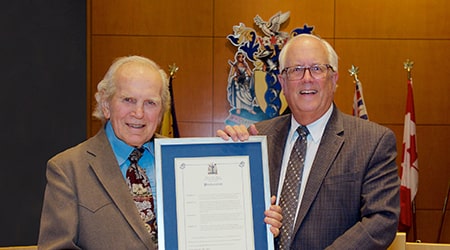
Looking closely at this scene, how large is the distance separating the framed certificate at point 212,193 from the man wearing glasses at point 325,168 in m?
0.10

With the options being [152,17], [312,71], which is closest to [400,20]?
[152,17]

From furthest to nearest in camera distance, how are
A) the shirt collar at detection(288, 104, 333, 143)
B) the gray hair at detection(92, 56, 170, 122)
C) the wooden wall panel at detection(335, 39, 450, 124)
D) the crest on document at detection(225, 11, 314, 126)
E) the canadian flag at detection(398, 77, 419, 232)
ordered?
the wooden wall panel at detection(335, 39, 450, 124), the crest on document at detection(225, 11, 314, 126), the canadian flag at detection(398, 77, 419, 232), the shirt collar at detection(288, 104, 333, 143), the gray hair at detection(92, 56, 170, 122)

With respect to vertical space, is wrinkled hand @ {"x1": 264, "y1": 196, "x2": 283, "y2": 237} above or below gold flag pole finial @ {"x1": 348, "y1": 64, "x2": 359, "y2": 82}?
below

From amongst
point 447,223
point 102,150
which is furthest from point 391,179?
point 447,223

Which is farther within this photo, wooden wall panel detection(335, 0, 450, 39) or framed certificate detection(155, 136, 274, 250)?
wooden wall panel detection(335, 0, 450, 39)

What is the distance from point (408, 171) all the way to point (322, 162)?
3.27 metres

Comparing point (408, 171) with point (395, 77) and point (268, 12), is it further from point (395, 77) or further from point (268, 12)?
point (268, 12)

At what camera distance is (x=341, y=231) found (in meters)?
2.51

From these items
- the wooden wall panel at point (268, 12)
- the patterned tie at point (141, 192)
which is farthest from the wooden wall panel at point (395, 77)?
the patterned tie at point (141, 192)

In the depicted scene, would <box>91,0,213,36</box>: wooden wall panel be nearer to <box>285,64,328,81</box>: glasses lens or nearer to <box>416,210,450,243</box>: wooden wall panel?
<box>416,210,450,243</box>: wooden wall panel

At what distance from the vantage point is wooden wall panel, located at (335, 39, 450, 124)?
604 centimetres

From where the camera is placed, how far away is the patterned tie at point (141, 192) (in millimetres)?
2369

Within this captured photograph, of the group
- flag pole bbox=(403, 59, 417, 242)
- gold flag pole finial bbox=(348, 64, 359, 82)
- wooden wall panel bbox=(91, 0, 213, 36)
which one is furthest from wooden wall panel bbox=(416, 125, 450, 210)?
wooden wall panel bbox=(91, 0, 213, 36)

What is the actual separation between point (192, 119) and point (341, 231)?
371 cm
